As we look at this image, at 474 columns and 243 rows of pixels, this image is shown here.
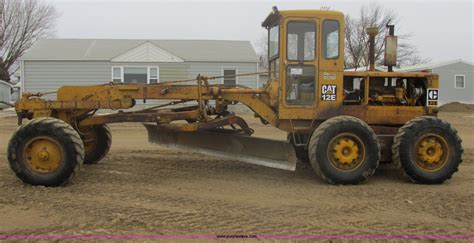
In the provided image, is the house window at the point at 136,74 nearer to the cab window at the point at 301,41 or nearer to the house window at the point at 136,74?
the house window at the point at 136,74

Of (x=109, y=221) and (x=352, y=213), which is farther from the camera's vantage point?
(x=352, y=213)

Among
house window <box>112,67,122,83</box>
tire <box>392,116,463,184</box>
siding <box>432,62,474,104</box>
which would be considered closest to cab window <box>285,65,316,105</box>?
tire <box>392,116,463,184</box>

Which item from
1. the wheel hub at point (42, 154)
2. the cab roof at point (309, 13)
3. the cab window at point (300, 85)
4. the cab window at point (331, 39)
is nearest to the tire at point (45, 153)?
the wheel hub at point (42, 154)

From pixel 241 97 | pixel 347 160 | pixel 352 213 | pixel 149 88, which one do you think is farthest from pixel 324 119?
pixel 149 88

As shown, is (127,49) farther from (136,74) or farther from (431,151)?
(431,151)

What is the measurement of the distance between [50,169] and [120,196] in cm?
140

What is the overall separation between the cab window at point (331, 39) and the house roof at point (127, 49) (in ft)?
57.5

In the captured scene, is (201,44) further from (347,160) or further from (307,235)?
(307,235)

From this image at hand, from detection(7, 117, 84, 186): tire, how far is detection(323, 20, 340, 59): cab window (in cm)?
405

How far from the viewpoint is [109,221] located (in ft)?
17.8

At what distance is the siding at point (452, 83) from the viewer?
34.3 m

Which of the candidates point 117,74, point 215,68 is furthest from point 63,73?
point 215,68

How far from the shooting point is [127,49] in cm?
2548

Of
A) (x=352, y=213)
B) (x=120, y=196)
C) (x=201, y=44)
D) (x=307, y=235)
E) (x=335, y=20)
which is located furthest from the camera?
(x=201, y=44)
